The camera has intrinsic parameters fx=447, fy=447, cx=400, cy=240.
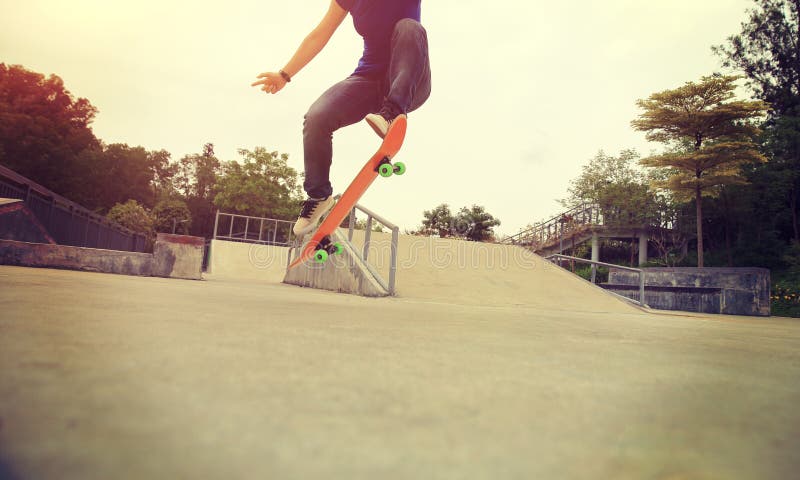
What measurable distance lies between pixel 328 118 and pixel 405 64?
2.17 feet

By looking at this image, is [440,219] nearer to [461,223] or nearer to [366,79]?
[461,223]

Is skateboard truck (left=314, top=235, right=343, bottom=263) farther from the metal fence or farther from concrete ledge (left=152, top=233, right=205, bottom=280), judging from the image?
the metal fence

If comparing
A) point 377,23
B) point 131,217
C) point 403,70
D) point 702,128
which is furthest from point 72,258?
point 131,217

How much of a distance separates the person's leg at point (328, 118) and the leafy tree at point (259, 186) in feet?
87.3

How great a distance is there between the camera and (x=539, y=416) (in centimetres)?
63

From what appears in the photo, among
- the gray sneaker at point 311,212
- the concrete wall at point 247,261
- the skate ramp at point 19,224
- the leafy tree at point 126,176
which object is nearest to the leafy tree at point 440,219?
the concrete wall at point 247,261

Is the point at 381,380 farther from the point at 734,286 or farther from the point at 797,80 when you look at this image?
the point at 797,80

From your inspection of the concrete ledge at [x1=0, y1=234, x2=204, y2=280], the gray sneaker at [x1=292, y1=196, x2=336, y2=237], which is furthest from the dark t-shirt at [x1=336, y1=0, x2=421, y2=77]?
the concrete ledge at [x1=0, y1=234, x2=204, y2=280]

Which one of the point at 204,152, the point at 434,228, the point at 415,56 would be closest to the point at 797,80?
the point at 434,228

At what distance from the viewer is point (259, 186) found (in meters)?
28.8

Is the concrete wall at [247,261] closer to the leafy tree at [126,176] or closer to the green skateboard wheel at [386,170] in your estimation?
the green skateboard wheel at [386,170]

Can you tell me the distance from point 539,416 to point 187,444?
45cm

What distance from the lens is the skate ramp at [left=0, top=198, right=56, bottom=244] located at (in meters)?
7.75

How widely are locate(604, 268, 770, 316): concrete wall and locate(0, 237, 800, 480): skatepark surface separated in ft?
42.5
